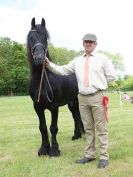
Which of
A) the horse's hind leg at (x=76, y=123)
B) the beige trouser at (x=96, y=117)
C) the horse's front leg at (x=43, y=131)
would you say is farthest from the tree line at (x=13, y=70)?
the beige trouser at (x=96, y=117)

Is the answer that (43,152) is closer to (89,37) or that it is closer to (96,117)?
(96,117)

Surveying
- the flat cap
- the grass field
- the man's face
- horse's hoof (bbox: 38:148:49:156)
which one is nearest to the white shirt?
the man's face

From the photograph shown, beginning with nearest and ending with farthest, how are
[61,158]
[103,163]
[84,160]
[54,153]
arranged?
1. [103,163]
2. [84,160]
3. [61,158]
4. [54,153]

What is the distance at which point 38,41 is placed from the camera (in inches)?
322

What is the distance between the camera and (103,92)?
766 centimetres

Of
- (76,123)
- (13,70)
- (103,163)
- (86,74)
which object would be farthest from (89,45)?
(13,70)

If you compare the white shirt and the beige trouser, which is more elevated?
the white shirt

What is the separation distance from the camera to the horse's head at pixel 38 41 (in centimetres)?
791

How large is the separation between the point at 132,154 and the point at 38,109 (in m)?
2.21

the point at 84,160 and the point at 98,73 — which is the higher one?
the point at 98,73

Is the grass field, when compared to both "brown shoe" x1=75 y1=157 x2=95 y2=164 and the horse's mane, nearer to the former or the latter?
"brown shoe" x1=75 y1=157 x2=95 y2=164

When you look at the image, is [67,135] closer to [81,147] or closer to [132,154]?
[81,147]

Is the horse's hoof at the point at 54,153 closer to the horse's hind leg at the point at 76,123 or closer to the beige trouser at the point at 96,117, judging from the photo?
the beige trouser at the point at 96,117

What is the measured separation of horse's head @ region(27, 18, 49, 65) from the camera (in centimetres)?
791
